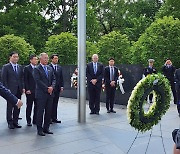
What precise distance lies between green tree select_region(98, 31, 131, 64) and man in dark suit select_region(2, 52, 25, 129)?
1318 cm

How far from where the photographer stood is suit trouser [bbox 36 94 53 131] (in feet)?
25.5

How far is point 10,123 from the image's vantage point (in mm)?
8727

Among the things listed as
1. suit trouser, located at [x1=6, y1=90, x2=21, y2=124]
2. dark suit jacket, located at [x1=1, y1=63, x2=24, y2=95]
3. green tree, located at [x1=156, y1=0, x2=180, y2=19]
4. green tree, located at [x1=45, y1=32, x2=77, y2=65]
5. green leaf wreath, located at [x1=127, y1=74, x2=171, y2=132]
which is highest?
green tree, located at [x1=156, y1=0, x2=180, y2=19]

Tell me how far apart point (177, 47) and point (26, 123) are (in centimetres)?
1254

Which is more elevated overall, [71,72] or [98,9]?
[98,9]

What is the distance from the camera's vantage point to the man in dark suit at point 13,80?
8.62 metres

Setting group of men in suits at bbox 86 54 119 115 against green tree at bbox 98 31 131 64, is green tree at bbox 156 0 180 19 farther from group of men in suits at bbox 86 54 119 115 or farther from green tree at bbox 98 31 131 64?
group of men in suits at bbox 86 54 119 115

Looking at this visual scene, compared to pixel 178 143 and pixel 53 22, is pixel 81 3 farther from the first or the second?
pixel 53 22

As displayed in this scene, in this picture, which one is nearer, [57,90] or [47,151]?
[47,151]

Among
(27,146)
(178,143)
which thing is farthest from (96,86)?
(178,143)

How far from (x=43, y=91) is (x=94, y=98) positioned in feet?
11.8

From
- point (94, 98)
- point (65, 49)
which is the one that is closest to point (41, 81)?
point (94, 98)

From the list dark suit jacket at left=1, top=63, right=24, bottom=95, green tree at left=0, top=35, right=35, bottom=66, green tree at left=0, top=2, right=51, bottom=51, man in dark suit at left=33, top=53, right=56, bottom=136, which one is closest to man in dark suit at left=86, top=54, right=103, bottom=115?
dark suit jacket at left=1, top=63, right=24, bottom=95

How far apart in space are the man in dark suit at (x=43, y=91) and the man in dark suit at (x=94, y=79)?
3.06 meters
